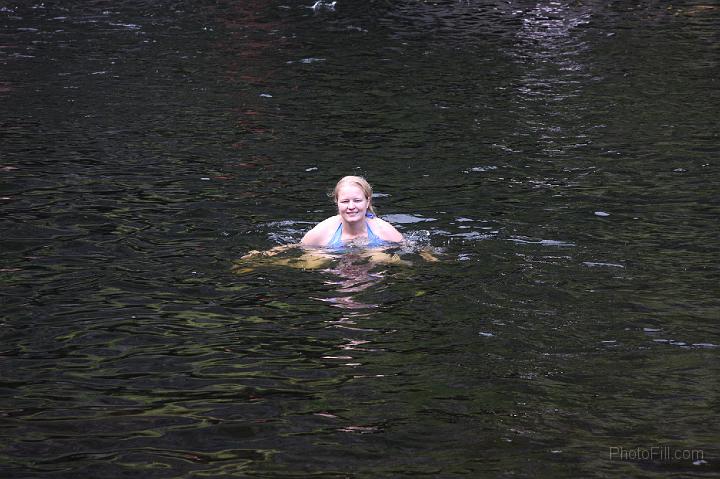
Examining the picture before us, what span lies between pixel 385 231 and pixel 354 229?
11.9 inches

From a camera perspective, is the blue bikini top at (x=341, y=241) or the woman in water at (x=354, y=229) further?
the blue bikini top at (x=341, y=241)

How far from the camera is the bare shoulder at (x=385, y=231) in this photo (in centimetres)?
952

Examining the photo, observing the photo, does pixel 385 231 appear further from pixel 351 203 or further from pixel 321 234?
pixel 321 234

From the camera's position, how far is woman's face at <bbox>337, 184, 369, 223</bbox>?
9.24 meters

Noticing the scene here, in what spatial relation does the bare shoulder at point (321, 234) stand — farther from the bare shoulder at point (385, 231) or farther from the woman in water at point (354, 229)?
the bare shoulder at point (385, 231)

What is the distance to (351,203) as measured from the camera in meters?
9.22

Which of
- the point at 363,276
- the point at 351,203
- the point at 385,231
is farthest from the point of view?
the point at 385,231

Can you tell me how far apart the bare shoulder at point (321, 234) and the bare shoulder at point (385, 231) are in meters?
0.37

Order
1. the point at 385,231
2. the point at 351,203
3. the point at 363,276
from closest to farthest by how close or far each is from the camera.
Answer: the point at 363,276
the point at 351,203
the point at 385,231

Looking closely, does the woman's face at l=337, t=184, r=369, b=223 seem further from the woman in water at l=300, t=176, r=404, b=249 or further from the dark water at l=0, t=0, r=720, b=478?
the dark water at l=0, t=0, r=720, b=478

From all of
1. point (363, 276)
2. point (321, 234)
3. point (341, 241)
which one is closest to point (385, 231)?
point (341, 241)

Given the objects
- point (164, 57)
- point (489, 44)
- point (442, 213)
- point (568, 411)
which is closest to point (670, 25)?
point (489, 44)

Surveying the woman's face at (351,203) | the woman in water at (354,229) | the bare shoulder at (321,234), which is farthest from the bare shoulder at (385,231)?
the bare shoulder at (321,234)

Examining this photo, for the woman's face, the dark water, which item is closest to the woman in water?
the woman's face
